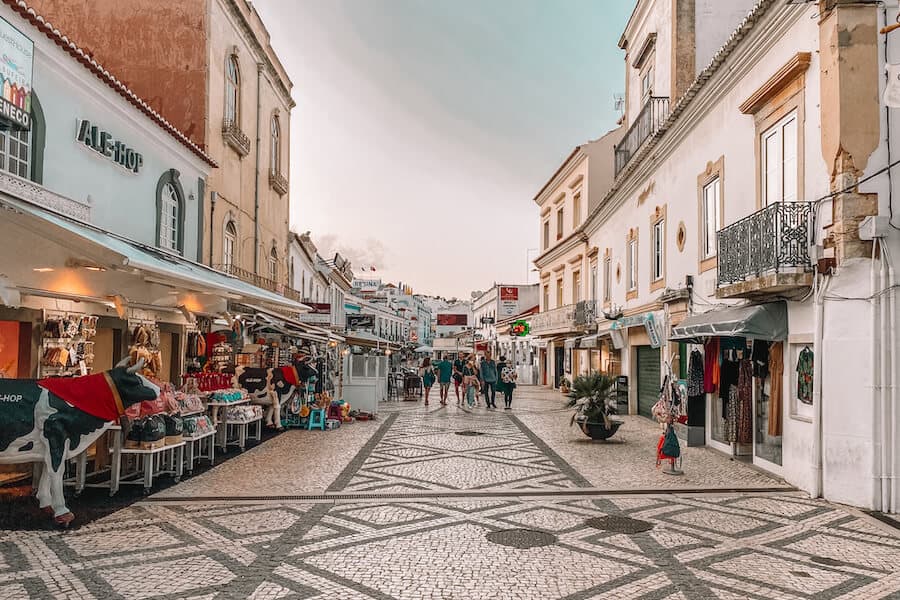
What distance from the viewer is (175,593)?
16.7ft

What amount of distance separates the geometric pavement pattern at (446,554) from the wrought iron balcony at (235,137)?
37.4ft

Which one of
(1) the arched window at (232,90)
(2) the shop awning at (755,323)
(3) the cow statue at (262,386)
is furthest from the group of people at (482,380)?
(2) the shop awning at (755,323)

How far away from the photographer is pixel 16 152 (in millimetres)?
9266

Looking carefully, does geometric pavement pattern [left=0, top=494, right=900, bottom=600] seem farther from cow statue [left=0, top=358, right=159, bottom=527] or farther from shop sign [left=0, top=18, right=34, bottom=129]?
shop sign [left=0, top=18, right=34, bottom=129]

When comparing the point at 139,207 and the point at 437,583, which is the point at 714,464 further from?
the point at 139,207

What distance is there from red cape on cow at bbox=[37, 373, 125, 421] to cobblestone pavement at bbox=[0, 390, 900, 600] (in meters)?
1.09

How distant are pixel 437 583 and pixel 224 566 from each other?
5.76ft

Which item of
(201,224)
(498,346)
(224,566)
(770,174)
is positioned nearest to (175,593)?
(224,566)

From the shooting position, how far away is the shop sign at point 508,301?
41188 millimetres

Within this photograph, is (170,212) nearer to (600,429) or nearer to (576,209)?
(600,429)

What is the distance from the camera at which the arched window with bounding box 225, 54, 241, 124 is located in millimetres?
17625

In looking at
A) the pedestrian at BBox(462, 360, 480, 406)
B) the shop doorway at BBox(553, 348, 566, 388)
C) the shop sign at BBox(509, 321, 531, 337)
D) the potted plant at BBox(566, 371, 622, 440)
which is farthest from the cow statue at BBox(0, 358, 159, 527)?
the shop sign at BBox(509, 321, 531, 337)


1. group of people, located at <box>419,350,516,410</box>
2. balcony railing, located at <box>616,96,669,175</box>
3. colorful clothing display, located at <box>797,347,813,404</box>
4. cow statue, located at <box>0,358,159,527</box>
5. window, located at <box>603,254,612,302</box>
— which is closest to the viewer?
cow statue, located at <box>0,358,159,527</box>

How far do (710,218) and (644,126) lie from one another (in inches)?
271
